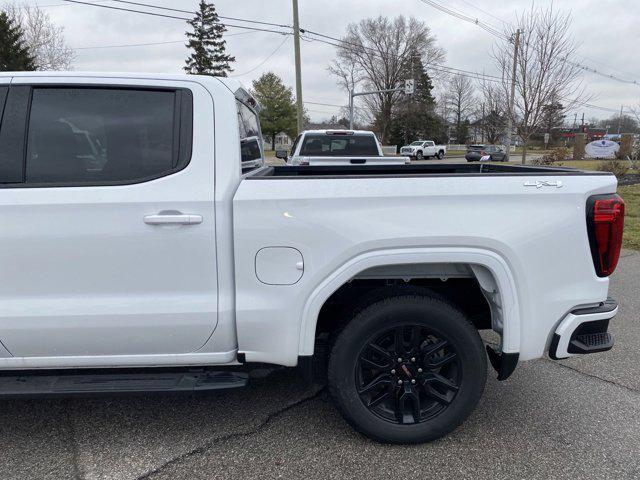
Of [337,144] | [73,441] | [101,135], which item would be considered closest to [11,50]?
[337,144]

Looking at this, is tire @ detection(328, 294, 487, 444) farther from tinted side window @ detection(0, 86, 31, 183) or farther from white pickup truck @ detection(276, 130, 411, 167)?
white pickup truck @ detection(276, 130, 411, 167)

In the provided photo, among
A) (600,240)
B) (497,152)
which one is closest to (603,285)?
(600,240)

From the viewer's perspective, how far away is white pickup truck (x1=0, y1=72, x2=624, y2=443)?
7.55ft

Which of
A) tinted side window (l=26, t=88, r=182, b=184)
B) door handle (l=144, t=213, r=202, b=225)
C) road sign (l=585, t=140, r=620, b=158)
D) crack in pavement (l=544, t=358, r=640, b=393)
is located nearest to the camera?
door handle (l=144, t=213, r=202, b=225)

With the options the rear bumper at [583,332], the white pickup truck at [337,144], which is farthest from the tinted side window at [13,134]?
the white pickup truck at [337,144]

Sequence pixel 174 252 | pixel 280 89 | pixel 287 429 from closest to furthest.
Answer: pixel 174 252 → pixel 287 429 → pixel 280 89

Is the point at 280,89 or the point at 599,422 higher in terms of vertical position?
the point at 280,89

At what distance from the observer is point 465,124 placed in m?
75.4

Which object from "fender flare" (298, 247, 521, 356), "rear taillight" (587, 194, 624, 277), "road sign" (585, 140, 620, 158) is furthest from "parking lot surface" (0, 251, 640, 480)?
"road sign" (585, 140, 620, 158)

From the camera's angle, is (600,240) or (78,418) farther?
(78,418)

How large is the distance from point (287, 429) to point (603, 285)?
1924 mm

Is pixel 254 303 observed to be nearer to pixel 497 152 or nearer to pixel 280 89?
pixel 497 152

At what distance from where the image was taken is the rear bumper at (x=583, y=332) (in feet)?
8.16

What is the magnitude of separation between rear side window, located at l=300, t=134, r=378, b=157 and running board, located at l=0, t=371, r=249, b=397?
24.0ft
